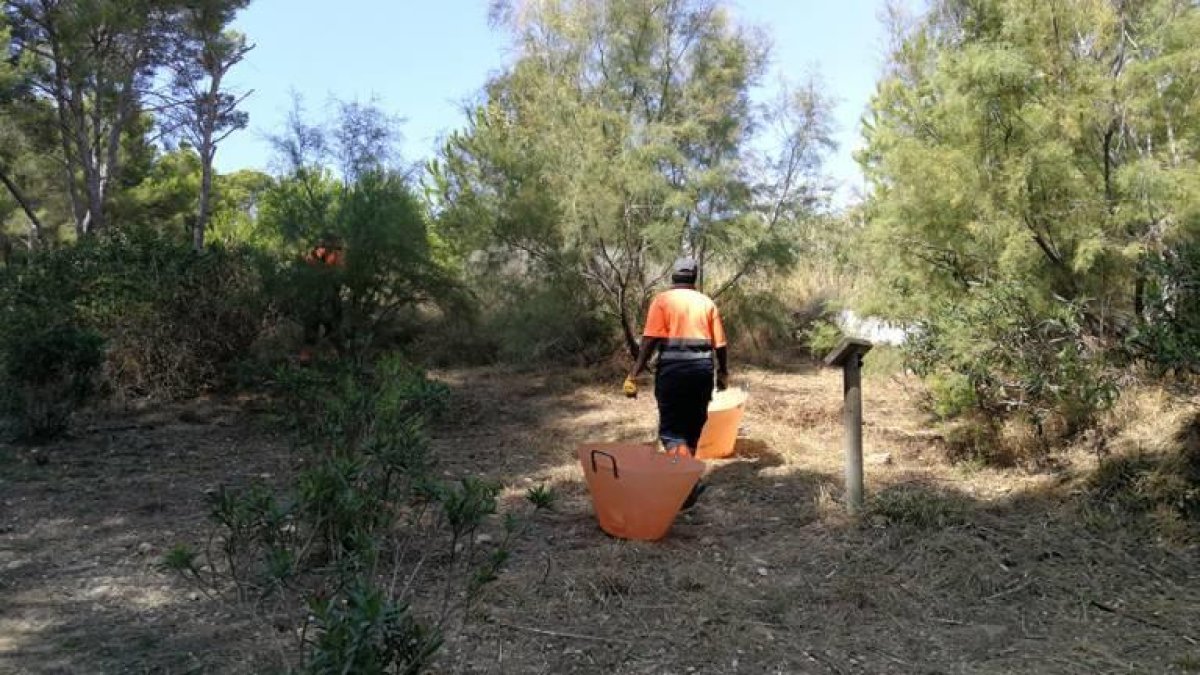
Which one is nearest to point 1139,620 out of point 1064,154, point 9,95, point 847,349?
point 847,349

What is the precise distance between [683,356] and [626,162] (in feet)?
14.3

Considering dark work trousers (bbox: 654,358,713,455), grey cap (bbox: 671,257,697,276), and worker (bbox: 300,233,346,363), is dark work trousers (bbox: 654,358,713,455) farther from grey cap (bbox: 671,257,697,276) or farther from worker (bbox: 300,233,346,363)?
worker (bbox: 300,233,346,363)

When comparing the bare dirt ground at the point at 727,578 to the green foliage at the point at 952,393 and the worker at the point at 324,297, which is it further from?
the worker at the point at 324,297

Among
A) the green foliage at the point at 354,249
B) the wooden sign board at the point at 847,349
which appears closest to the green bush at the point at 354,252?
the green foliage at the point at 354,249

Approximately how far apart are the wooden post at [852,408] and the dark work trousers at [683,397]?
753 mm

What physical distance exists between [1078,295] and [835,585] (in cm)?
307

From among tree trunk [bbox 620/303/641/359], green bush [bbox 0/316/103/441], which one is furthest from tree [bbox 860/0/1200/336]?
green bush [bbox 0/316/103/441]

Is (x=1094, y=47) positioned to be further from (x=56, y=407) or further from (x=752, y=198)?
(x=56, y=407)

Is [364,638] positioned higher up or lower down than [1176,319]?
lower down

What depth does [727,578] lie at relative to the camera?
3.93 meters

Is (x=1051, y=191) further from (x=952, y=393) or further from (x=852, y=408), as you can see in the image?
(x=852, y=408)

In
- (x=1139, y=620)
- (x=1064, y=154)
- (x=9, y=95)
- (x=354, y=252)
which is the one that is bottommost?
(x=1139, y=620)

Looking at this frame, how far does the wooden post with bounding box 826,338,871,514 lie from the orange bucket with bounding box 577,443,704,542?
0.90 metres

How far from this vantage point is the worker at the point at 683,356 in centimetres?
507
